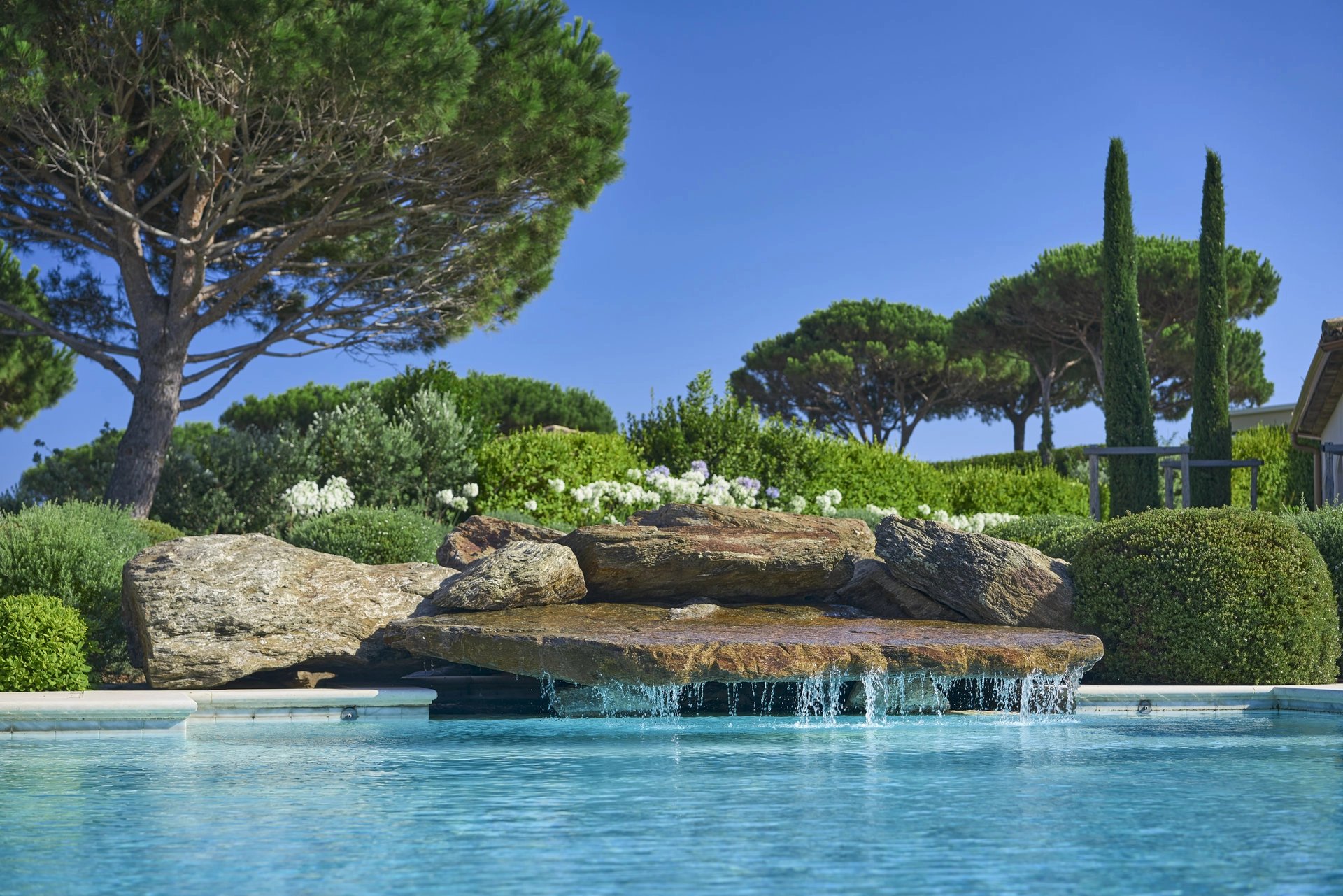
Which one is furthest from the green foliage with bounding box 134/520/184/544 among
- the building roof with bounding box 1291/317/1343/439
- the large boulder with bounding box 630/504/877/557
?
the building roof with bounding box 1291/317/1343/439

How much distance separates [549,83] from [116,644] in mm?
9981

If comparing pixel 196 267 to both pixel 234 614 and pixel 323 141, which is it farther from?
pixel 234 614

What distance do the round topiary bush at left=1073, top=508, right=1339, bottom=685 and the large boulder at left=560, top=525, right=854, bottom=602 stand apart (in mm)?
2304

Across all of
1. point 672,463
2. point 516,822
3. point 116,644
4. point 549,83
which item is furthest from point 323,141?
point 516,822

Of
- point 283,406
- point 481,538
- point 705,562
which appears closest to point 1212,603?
point 705,562

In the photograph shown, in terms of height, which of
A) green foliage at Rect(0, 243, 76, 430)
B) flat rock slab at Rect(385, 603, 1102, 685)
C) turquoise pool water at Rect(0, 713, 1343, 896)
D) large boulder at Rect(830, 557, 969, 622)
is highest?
green foliage at Rect(0, 243, 76, 430)

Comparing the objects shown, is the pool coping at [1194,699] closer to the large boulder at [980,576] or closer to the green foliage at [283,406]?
the large boulder at [980,576]

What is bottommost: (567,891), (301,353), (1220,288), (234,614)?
(567,891)

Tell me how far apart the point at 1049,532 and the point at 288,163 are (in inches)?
455

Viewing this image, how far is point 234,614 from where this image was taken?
380 inches

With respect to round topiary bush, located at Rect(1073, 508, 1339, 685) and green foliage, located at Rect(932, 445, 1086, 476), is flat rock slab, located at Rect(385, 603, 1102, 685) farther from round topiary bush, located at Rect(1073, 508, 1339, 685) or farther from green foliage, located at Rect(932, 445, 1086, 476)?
green foliage, located at Rect(932, 445, 1086, 476)

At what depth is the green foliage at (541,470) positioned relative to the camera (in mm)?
17266

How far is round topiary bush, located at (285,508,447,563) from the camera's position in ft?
41.3

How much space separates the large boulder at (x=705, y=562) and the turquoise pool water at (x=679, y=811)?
2.28 meters
